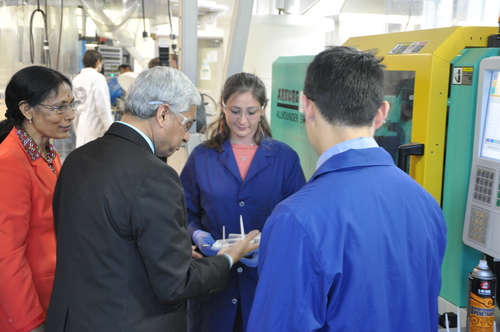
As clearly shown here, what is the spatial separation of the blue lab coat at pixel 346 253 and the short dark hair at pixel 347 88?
7cm

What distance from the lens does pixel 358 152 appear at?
2.98 feet

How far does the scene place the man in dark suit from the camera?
1.16 m

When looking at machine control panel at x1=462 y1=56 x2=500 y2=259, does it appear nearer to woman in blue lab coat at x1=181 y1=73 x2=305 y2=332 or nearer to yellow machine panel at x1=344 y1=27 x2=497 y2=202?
yellow machine panel at x1=344 y1=27 x2=497 y2=202

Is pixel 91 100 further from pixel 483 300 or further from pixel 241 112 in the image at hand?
pixel 483 300

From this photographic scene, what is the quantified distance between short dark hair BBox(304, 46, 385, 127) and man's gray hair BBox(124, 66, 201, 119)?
488 millimetres

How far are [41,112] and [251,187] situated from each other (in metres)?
0.78

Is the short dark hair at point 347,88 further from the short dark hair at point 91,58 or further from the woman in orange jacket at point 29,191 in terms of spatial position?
the short dark hair at point 91,58

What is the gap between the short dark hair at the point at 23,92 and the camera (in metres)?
1.64

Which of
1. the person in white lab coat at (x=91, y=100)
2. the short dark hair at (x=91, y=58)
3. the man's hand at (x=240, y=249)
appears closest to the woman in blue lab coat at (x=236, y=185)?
the man's hand at (x=240, y=249)

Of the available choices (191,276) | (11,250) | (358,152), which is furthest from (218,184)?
(358,152)

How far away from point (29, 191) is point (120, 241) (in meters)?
0.51

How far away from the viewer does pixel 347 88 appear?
2.97 ft

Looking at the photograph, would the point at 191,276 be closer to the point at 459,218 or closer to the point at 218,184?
the point at 218,184

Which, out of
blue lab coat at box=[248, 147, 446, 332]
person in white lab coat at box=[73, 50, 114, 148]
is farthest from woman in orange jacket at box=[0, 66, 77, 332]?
person in white lab coat at box=[73, 50, 114, 148]
